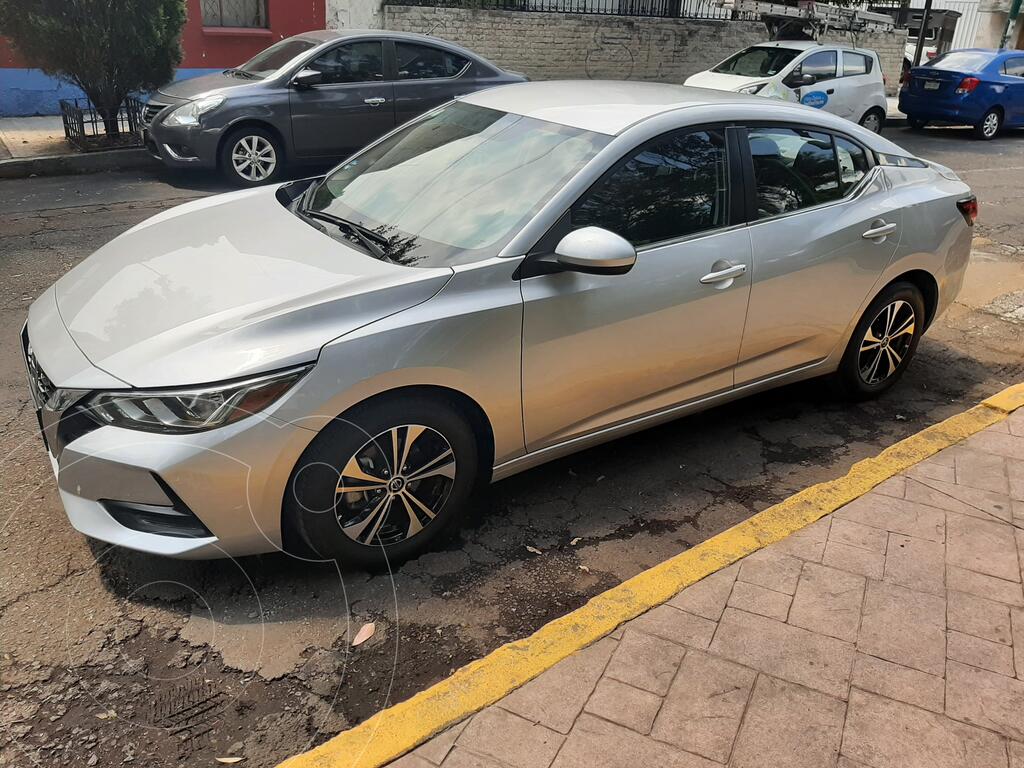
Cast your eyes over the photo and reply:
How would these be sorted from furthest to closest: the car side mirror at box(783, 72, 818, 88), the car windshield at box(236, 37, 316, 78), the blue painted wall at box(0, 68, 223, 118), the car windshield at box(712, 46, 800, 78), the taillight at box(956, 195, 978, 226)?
the car windshield at box(712, 46, 800, 78)
the car side mirror at box(783, 72, 818, 88)
the blue painted wall at box(0, 68, 223, 118)
the car windshield at box(236, 37, 316, 78)
the taillight at box(956, 195, 978, 226)

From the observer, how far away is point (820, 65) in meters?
13.4

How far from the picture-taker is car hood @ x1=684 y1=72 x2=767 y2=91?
42.7 ft

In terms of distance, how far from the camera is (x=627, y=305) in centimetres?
353

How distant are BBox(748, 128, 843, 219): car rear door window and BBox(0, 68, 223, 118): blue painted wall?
11.3 m

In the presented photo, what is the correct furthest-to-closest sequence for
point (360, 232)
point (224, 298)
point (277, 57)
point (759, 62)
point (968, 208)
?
point (759, 62) → point (277, 57) → point (968, 208) → point (360, 232) → point (224, 298)

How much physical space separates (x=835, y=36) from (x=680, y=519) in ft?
64.1

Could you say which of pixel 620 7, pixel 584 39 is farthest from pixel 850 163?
pixel 620 7

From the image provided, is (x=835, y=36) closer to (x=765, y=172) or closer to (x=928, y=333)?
(x=928, y=333)

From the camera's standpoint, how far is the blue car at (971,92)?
15.3m

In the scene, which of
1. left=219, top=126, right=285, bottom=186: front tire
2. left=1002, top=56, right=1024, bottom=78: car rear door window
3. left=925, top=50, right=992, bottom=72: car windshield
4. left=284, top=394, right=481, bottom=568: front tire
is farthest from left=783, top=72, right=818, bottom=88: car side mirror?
left=284, top=394, right=481, bottom=568: front tire

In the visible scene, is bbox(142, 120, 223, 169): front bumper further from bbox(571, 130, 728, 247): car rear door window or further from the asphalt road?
bbox(571, 130, 728, 247): car rear door window

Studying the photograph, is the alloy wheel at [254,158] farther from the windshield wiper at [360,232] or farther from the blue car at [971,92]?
the blue car at [971,92]

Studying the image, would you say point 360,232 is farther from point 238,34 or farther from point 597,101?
point 238,34

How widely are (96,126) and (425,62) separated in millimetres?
4247
